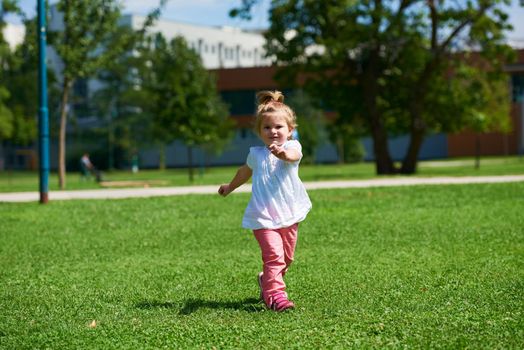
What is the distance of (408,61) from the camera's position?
114 ft

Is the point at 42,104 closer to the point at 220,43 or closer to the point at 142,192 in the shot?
the point at 142,192

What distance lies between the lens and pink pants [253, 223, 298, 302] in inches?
258

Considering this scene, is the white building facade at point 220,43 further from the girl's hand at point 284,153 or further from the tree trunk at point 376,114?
the girl's hand at point 284,153

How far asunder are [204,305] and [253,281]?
123 centimetres

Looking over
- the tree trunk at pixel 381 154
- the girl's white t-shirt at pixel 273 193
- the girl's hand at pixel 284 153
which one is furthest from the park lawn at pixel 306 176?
the girl's hand at pixel 284 153

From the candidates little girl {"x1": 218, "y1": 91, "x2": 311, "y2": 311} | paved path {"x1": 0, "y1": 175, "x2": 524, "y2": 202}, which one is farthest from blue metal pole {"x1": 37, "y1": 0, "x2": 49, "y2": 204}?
little girl {"x1": 218, "y1": 91, "x2": 311, "y2": 311}

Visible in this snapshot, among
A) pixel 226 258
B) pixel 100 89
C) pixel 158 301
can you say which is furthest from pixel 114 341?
pixel 100 89

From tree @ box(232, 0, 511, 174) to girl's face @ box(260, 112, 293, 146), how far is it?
86.2ft

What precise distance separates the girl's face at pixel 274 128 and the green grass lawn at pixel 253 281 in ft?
3.95

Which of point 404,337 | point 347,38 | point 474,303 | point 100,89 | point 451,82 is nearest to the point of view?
point 404,337

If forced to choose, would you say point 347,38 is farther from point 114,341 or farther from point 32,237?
point 114,341

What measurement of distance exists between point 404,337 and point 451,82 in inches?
1235

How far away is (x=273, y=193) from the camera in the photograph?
6.80 metres

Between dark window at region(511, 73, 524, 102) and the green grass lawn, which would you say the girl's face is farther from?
dark window at region(511, 73, 524, 102)
